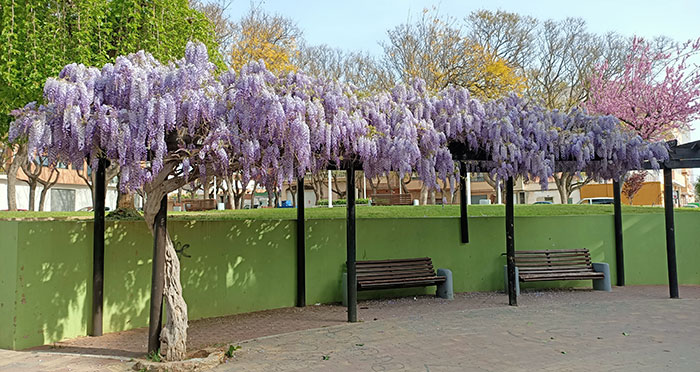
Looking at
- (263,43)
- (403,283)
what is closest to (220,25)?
(263,43)

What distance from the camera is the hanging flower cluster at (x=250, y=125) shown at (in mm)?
5562

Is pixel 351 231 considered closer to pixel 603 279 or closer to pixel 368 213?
pixel 603 279

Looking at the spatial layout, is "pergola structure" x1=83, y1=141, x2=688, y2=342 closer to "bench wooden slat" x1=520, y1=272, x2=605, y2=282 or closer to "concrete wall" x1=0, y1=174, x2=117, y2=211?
"bench wooden slat" x1=520, y1=272, x2=605, y2=282

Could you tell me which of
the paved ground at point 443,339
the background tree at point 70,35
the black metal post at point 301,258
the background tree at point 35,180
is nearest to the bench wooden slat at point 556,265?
the paved ground at point 443,339

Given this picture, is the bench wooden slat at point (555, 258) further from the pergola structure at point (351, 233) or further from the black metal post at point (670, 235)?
the black metal post at point (670, 235)

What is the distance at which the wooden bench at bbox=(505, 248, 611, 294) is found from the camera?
1060 cm

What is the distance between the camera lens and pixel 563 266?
11.0 metres

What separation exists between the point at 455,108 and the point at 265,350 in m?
4.60

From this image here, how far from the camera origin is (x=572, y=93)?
99.8 ft

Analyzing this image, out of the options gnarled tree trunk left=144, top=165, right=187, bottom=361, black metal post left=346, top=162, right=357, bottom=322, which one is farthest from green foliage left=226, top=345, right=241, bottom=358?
black metal post left=346, top=162, right=357, bottom=322

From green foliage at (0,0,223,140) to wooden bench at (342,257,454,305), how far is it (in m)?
5.02

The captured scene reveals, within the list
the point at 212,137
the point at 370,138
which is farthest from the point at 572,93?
the point at 212,137

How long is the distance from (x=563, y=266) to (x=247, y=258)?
20.4 ft

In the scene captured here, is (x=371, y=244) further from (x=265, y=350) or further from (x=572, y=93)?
(x=572, y=93)
